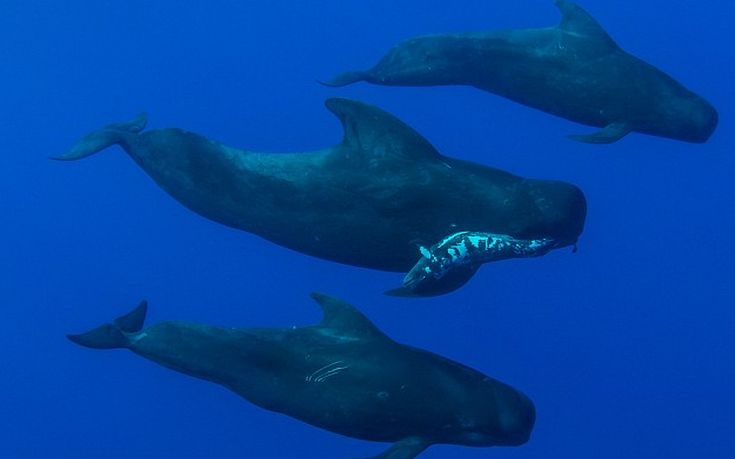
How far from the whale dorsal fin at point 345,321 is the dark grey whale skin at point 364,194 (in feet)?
2.06

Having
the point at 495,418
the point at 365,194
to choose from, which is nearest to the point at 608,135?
the point at 365,194

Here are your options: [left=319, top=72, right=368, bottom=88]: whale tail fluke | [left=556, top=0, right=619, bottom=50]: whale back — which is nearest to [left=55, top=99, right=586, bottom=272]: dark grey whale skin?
[left=319, top=72, right=368, bottom=88]: whale tail fluke

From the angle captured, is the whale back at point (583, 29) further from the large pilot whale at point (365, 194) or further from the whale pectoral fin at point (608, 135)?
the large pilot whale at point (365, 194)

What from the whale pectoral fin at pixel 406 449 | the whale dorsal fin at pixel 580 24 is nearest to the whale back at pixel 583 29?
the whale dorsal fin at pixel 580 24

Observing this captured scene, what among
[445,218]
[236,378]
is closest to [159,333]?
[236,378]

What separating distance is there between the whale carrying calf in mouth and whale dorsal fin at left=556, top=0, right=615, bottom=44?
4.11 m

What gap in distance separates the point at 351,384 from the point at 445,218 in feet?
6.81

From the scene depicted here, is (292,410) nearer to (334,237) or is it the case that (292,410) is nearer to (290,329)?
(290,329)

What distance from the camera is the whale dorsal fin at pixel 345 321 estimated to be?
10.0 meters

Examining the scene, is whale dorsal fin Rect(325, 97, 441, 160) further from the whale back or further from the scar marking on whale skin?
the whale back

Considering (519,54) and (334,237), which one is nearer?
(334,237)

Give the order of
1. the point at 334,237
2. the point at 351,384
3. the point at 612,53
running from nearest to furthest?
the point at 351,384
the point at 334,237
the point at 612,53

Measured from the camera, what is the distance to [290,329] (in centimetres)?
1009

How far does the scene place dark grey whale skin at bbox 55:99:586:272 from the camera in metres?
9.97
